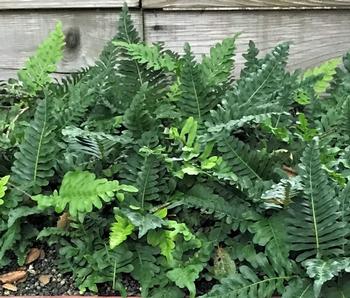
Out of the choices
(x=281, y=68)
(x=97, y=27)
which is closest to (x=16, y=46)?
(x=97, y=27)

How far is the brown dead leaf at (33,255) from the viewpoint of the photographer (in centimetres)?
208

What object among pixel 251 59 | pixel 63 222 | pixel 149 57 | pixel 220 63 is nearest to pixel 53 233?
pixel 63 222

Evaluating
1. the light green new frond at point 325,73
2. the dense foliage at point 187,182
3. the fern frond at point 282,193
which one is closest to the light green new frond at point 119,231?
the dense foliage at point 187,182

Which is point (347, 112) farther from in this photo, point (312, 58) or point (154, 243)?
point (154, 243)

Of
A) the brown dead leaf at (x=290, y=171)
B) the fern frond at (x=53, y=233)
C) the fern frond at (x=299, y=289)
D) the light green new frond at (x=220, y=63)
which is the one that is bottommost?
the fern frond at (x=299, y=289)

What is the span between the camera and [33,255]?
6.87 feet

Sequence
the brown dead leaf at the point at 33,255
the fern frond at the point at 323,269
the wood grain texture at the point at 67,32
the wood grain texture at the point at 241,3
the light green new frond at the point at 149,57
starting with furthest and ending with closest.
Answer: the wood grain texture at the point at 67,32, the wood grain texture at the point at 241,3, the light green new frond at the point at 149,57, the brown dead leaf at the point at 33,255, the fern frond at the point at 323,269

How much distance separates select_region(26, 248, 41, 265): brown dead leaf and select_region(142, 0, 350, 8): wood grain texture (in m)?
1.09

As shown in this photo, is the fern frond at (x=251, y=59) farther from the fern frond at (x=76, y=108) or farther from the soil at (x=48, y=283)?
the soil at (x=48, y=283)

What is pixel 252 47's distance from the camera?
254cm

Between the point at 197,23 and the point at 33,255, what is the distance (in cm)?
115

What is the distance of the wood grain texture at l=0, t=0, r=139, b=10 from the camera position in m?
2.74

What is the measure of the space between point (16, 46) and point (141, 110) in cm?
97

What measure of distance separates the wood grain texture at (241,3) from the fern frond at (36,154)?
802 millimetres
